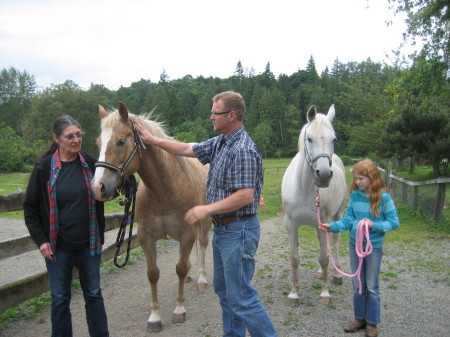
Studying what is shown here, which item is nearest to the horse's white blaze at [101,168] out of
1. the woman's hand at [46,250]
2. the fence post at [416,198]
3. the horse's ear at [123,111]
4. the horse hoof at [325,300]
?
the horse's ear at [123,111]

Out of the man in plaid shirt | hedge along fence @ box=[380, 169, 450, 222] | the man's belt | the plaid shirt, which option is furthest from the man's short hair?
hedge along fence @ box=[380, 169, 450, 222]

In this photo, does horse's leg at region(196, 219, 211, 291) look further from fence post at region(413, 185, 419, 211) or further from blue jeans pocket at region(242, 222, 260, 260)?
fence post at region(413, 185, 419, 211)

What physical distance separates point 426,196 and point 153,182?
833 centimetres

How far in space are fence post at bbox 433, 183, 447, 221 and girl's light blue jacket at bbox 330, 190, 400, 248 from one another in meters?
6.05

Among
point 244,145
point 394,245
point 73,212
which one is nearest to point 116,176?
point 73,212

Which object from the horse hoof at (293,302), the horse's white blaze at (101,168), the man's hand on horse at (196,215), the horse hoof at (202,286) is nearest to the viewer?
the man's hand on horse at (196,215)

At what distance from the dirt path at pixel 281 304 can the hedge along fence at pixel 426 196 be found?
2774 millimetres

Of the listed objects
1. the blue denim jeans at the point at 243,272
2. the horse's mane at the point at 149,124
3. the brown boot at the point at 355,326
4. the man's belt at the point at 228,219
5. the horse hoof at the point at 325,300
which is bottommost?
the horse hoof at the point at 325,300

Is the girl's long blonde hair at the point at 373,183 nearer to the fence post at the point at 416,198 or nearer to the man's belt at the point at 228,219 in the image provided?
the man's belt at the point at 228,219

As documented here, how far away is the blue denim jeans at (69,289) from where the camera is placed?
9.16 ft

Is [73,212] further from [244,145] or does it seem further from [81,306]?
[81,306]

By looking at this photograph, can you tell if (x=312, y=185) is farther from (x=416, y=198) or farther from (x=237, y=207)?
(x=416, y=198)

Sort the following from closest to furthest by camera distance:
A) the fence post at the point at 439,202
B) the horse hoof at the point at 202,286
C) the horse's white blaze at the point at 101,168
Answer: the horse's white blaze at the point at 101,168 < the horse hoof at the point at 202,286 < the fence post at the point at 439,202

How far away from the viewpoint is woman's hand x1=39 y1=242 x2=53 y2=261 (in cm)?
274
